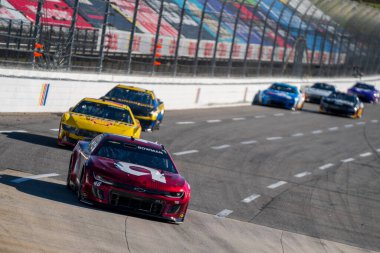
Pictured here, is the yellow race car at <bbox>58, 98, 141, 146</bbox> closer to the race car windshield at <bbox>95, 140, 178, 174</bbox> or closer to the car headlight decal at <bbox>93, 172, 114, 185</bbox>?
the race car windshield at <bbox>95, 140, 178, 174</bbox>

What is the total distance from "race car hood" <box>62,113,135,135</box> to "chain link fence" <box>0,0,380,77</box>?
5670 millimetres

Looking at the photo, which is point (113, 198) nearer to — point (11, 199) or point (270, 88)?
point (11, 199)

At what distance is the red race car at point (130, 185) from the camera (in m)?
13.3

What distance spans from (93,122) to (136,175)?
6.56 meters

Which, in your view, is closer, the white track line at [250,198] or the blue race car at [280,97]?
the white track line at [250,198]

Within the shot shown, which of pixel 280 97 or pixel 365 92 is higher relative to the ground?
pixel 280 97

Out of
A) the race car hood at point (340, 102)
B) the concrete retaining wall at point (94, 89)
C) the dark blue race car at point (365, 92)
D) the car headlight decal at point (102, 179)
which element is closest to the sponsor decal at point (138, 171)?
the car headlight decal at point (102, 179)

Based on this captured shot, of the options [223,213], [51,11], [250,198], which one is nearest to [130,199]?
[223,213]

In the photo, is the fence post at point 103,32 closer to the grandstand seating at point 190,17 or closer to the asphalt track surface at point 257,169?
the grandstand seating at point 190,17

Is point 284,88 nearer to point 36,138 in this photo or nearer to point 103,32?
point 103,32

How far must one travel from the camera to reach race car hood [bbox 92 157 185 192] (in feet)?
43.8

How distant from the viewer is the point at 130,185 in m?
13.3

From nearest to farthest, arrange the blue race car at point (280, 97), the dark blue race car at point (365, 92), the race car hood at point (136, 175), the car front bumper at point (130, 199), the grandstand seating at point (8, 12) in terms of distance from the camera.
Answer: the car front bumper at point (130, 199)
the race car hood at point (136, 175)
the grandstand seating at point (8, 12)
the blue race car at point (280, 97)
the dark blue race car at point (365, 92)

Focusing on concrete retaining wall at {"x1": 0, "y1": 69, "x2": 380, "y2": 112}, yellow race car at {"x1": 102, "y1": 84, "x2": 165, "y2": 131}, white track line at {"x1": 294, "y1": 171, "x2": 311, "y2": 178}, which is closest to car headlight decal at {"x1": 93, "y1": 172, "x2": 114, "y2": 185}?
white track line at {"x1": 294, "y1": 171, "x2": 311, "y2": 178}
